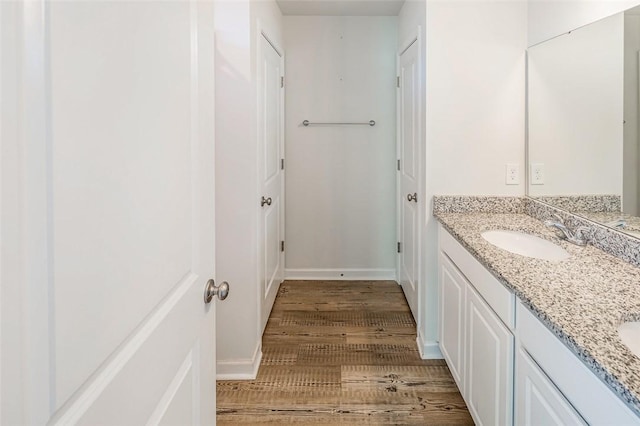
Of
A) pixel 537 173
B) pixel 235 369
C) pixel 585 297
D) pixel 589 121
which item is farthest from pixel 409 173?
pixel 585 297

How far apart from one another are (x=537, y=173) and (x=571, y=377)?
1.54 m

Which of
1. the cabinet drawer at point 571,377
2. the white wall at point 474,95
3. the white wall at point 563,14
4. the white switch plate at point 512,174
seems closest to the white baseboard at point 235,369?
the white wall at point 474,95

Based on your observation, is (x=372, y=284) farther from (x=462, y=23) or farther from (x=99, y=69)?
(x=99, y=69)

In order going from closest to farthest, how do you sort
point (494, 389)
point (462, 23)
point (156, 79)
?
point (156, 79)
point (494, 389)
point (462, 23)

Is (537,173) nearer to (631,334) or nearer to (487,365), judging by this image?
(487,365)

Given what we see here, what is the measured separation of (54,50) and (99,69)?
4.1 inches

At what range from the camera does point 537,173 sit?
7.65ft

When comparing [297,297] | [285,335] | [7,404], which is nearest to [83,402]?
[7,404]

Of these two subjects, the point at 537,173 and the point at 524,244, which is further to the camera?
the point at 537,173

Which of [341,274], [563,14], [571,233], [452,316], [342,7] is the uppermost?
[342,7]

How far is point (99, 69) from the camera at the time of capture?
24.6 inches

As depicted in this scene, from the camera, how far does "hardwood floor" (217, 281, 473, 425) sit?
2047mm

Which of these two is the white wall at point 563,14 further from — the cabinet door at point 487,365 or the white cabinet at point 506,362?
the cabinet door at point 487,365

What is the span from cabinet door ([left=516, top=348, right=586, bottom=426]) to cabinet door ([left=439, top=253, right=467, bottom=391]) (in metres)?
0.59
